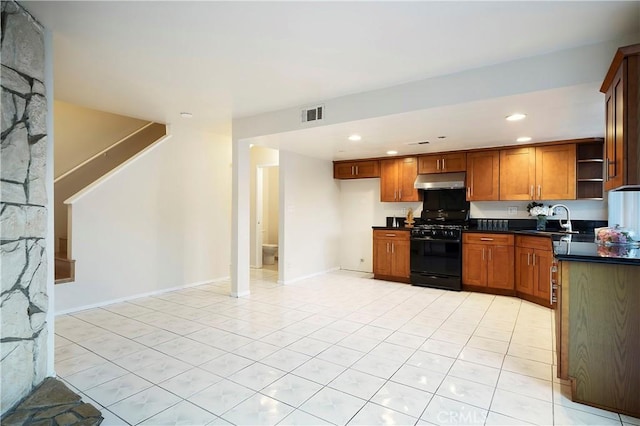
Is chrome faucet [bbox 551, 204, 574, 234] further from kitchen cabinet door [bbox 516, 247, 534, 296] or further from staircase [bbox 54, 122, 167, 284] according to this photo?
staircase [bbox 54, 122, 167, 284]

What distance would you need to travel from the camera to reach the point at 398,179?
6035mm

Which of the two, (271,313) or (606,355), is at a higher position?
(606,355)

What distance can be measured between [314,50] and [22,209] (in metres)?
2.18

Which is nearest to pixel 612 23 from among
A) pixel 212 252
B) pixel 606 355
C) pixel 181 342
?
pixel 606 355

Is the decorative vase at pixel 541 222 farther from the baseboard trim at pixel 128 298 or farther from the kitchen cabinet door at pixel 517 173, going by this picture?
the baseboard trim at pixel 128 298

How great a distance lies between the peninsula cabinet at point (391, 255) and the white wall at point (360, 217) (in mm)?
687

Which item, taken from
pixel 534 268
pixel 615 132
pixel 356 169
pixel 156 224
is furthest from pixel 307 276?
pixel 615 132

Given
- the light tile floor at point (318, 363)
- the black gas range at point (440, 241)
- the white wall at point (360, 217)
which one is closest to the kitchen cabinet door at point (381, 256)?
the black gas range at point (440, 241)

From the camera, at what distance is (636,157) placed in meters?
2.08

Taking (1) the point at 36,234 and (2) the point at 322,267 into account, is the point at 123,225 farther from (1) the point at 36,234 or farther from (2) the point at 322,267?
(2) the point at 322,267

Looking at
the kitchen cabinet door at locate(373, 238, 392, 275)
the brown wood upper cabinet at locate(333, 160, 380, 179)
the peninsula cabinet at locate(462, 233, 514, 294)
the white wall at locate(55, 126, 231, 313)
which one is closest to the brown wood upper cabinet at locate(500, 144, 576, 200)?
the peninsula cabinet at locate(462, 233, 514, 294)

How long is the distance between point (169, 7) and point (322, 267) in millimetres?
5036

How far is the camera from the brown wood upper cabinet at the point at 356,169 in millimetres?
6273

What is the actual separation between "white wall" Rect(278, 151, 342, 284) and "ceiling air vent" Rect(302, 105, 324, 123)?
1702mm
